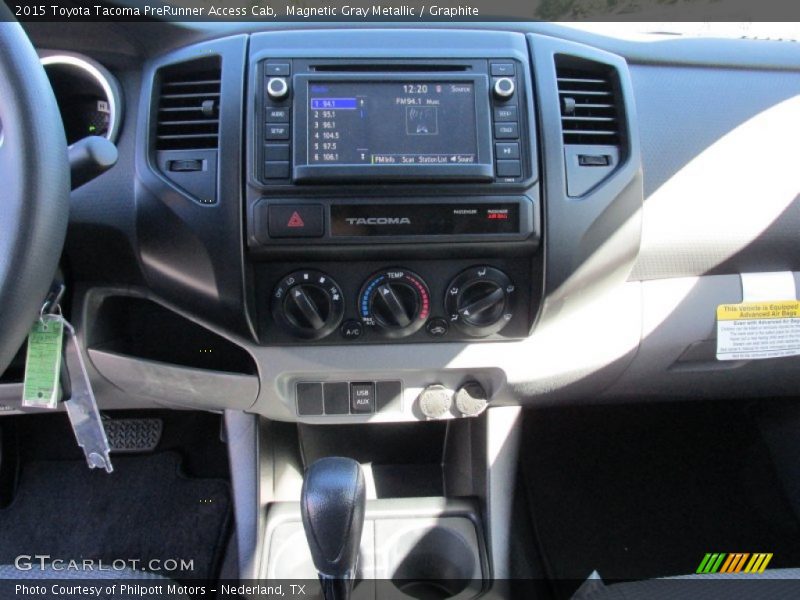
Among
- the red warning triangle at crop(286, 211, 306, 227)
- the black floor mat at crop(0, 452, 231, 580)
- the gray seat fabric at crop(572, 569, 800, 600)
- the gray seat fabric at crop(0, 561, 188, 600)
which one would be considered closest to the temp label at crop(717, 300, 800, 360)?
the gray seat fabric at crop(572, 569, 800, 600)

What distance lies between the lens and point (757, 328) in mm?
1250

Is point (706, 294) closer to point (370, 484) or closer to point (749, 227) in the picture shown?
point (749, 227)

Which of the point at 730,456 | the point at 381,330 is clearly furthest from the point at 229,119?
the point at 730,456

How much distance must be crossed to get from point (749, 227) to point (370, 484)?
3.16 feet

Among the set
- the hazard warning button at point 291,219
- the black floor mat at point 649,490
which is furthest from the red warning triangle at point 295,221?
the black floor mat at point 649,490

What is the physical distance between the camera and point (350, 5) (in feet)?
3.82

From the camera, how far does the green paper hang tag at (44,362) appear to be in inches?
40.1

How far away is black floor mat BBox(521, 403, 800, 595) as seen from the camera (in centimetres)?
164

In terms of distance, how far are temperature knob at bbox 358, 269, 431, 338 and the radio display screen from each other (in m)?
0.18

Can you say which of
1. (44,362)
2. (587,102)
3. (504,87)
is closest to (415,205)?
(504,87)

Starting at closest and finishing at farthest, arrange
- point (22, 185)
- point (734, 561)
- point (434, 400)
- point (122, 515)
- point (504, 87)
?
point (22, 185), point (504, 87), point (434, 400), point (734, 561), point (122, 515)

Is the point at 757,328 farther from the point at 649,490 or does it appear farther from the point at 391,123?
the point at 391,123

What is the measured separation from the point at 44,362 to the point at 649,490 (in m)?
1.40

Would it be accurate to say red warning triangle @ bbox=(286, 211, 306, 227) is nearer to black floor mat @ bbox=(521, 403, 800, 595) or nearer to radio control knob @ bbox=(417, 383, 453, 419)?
radio control knob @ bbox=(417, 383, 453, 419)
